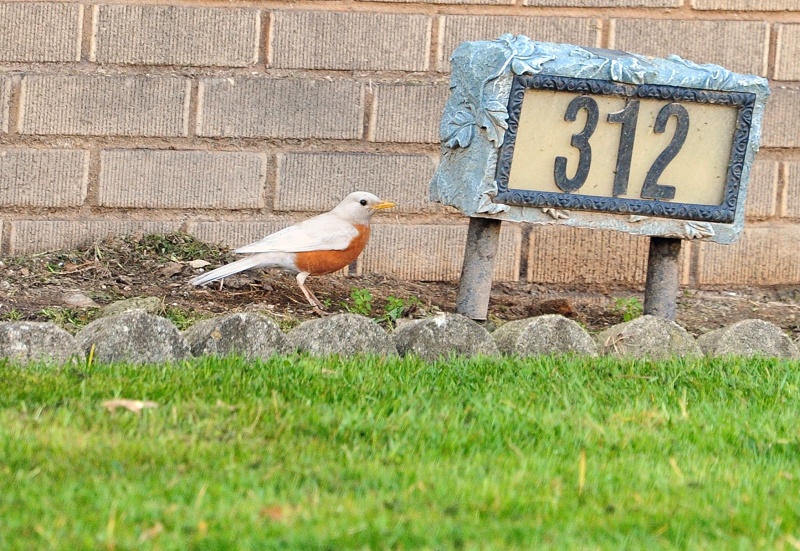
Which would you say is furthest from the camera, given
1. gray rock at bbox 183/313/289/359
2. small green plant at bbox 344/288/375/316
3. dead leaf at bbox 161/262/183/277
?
dead leaf at bbox 161/262/183/277

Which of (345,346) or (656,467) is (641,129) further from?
(656,467)

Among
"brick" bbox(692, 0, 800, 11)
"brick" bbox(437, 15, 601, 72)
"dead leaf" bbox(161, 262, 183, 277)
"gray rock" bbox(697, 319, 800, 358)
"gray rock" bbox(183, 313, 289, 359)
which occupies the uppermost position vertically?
"brick" bbox(692, 0, 800, 11)

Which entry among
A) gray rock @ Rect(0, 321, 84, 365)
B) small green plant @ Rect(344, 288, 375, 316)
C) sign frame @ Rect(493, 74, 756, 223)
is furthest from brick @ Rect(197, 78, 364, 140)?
gray rock @ Rect(0, 321, 84, 365)

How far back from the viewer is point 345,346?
154 inches

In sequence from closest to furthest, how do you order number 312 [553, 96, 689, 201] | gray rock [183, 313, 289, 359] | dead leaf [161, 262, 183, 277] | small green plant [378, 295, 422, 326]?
gray rock [183, 313, 289, 359] → number 312 [553, 96, 689, 201] → small green plant [378, 295, 422, 326] → dead leaf [161, 262, 183, 277]

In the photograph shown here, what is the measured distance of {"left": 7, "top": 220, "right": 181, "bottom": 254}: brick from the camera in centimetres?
542

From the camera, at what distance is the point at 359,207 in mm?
5055

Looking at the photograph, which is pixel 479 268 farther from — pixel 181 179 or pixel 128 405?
pixel 128 405

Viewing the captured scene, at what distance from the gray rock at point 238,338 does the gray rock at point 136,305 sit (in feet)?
2.51

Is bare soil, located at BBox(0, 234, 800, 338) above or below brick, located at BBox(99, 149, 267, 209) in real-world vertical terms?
below

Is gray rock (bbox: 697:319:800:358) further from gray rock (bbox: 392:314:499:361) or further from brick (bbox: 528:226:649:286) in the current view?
brick (bbox: 528:226:649:286)

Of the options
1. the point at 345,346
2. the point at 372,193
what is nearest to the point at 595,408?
the point at 345,346

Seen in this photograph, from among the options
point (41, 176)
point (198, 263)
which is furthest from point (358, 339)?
point (41, 176)

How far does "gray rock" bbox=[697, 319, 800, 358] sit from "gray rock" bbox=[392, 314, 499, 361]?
0.89 meters
